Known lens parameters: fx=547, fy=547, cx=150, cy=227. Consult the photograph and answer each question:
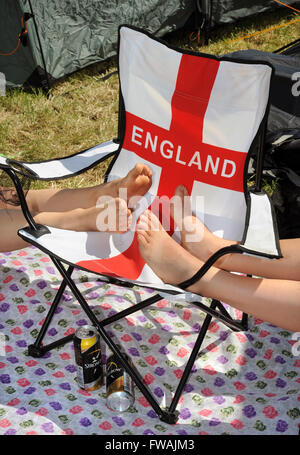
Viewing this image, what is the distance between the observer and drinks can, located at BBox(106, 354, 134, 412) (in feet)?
6.04

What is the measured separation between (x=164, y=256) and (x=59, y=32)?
2686 mm

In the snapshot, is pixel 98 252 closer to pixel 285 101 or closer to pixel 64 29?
pixel 285 101

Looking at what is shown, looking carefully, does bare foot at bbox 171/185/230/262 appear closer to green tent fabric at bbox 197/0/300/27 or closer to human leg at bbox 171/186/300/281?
human leg at bbox 171/186/300/281

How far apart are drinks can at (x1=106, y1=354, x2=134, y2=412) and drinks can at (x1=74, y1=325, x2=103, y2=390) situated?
0.16 ft

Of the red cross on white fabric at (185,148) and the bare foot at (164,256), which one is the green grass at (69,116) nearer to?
the red cross on white fabric at (185,148)

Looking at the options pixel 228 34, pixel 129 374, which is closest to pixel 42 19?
pixel 228 34

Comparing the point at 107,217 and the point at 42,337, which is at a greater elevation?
the point at 107,217

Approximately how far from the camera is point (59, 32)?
392 cm

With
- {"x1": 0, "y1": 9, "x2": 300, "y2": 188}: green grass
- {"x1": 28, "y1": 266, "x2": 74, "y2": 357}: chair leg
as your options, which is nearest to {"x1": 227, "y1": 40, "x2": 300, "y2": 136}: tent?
{"x1": 0, "y1": 9, "x2": 300, "y2": 188}: green grass

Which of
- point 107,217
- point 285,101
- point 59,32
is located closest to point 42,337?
point 107,217

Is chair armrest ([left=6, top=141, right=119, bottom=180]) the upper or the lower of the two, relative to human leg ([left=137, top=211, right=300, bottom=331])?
upper

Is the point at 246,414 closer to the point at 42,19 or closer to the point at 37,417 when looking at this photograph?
the point at 37,417

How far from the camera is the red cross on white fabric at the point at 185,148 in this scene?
1997 millimetres

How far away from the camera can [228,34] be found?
4.79 metres
